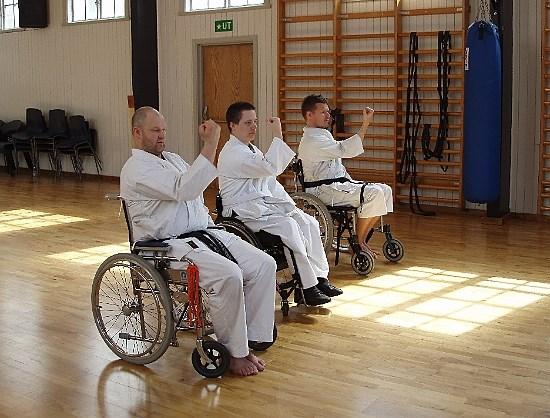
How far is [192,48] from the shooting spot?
1011 centimetres

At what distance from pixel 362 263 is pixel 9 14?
9.24m

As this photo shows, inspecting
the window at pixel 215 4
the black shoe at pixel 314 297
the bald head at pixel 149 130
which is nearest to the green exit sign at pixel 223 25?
the window at pixel 215 4

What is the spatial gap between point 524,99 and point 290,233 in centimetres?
422

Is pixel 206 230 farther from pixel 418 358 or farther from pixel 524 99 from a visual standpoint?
pixel 524 99

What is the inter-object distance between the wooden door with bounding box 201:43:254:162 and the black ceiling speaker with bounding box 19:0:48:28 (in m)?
3.18

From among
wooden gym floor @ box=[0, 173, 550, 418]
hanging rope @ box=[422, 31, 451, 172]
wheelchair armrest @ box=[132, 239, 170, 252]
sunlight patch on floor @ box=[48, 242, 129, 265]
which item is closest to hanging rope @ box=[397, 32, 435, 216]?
hanging rope @ box=[422, 31, 451, 172]

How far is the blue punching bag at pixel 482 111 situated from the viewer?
7297 mm

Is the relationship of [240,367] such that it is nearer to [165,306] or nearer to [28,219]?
[165,306]

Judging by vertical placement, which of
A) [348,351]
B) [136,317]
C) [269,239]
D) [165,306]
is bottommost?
[348,351]

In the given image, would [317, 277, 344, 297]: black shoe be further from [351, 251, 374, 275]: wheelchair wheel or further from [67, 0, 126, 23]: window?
[67, 0, 126, 23]: window

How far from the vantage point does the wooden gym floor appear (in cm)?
318

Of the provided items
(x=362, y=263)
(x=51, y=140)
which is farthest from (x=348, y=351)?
(x=51, y=140)

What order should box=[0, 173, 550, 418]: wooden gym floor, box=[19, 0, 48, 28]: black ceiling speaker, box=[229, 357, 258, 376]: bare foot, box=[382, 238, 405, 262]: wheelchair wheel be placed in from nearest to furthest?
box=[0, 173, 550, 418]: wooden gym floor
box=[229, 357, 258, 376]: bare foot
box=[382, 238, 405, 262]: wheelchair wheel
box=[19, 0, 48, 28]: black ceiling speaker

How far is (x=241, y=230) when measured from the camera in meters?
4.32
